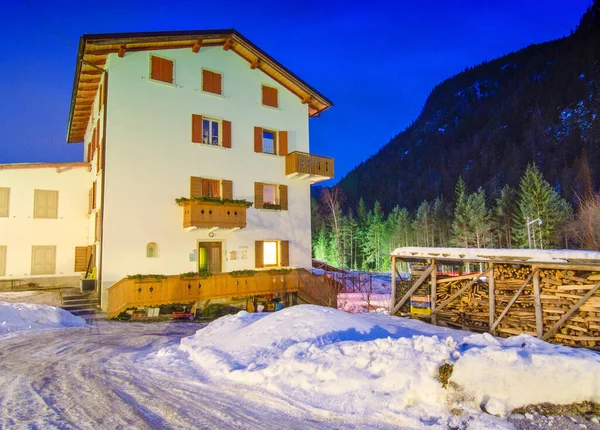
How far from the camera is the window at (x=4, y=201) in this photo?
19.5 m

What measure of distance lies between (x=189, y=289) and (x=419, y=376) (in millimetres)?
13183

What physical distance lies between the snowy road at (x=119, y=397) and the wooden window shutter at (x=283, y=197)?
13.2 m

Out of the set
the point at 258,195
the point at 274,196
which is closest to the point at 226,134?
the point at 258,195

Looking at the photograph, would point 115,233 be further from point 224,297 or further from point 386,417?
point 386,417

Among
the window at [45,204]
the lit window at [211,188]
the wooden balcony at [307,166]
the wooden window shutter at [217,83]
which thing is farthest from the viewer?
the wooden balcony at [307,166]

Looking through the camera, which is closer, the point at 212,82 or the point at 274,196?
the point at 212,82

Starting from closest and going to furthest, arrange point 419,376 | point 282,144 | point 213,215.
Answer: point 419,376
point 213,215
point 282,144

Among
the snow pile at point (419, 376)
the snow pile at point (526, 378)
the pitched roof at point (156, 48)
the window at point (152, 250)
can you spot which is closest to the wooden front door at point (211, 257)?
the window at point (152, 250)

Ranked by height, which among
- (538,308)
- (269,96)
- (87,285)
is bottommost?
(87,285)

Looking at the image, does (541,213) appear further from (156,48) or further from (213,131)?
(156,48)

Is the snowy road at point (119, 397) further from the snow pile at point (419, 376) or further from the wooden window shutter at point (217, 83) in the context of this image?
the wooden window shutter at point (217, 83)

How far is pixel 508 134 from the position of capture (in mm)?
126750

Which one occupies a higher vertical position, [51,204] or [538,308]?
[51,204]

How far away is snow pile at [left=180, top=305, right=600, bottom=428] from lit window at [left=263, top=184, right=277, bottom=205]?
48.2ft
